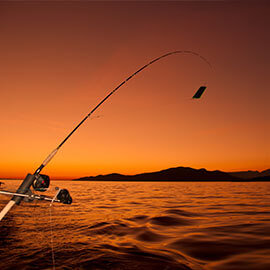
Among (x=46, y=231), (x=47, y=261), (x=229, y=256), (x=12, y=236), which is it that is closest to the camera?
(x=47, y=261)

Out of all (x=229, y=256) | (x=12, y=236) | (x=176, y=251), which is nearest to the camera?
(x=229, y=256)

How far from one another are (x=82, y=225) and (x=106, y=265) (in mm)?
4396

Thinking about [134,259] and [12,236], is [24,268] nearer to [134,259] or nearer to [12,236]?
[134,259]

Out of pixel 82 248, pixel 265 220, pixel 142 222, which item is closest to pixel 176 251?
pixel 82 248

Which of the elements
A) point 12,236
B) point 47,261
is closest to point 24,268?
point 47,261

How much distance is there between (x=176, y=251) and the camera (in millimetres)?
5863

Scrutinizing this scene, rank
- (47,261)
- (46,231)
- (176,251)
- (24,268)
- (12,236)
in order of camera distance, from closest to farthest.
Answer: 1. (24,268)
2. (47,261)
3. (176,251)
4. (12,236)
5. (46,231)

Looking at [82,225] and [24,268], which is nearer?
[24,268]

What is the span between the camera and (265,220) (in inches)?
380

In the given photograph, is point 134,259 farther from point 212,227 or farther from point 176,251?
point 212,227

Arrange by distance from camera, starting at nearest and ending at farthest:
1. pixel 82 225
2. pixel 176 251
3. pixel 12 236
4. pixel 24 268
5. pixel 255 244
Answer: pixel 24 268
pixel 176 251
pixel 255 244
pixel 12 236
pixel 82 225

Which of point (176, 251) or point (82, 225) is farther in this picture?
point (82, 225)

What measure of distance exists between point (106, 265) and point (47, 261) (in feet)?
4.07

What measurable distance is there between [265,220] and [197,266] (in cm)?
601
